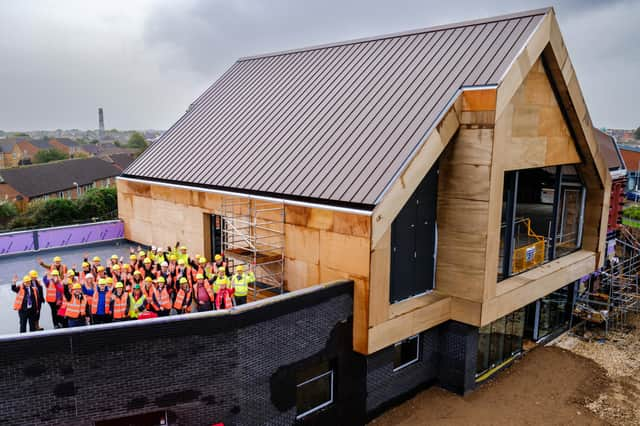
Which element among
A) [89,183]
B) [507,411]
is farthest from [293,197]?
[89,183]

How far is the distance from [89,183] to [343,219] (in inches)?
2686

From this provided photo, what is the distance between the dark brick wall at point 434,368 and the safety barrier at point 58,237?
53.8 feet

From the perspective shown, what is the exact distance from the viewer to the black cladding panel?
15516 millimetres

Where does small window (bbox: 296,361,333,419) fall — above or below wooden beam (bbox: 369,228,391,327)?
below

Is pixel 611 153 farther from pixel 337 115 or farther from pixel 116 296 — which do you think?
pixel 116 296

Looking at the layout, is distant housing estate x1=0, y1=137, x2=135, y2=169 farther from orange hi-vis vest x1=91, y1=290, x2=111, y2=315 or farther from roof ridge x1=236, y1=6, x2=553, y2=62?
orange hi-vis vest x1=91, y1=290, x2=111, y2=315

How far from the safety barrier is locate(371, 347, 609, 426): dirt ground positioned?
54.9 ft

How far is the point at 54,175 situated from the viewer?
70062 mm

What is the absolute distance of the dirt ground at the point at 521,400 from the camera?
15.9 metres

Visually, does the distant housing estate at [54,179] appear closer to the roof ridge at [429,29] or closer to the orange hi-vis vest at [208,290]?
the roof ridge at [429,29]

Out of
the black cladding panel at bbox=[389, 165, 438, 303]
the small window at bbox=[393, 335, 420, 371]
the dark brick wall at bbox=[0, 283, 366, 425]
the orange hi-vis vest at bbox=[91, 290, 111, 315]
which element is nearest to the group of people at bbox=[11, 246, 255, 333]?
the orange hi-vis vest at bbox=[91, 290, 111, 315]

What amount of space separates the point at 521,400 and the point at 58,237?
21545 millimetres

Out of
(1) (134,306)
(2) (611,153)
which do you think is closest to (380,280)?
(1) (134,306)

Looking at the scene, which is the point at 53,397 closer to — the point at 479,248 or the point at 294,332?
the point at 294,332
